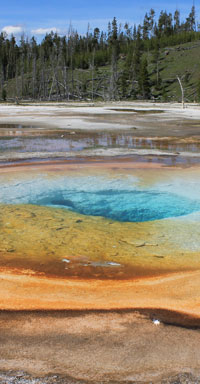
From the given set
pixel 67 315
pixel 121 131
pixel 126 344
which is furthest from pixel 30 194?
pixel 121 131

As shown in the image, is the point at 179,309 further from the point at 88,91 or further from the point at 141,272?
the point at 88,91

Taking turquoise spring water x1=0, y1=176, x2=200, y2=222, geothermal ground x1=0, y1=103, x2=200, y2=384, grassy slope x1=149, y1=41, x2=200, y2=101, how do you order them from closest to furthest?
geothermal ground x1=0, y1=103, x2=200, y2=384 < turquoise spring water x1=0, y1=176, x2=200, y2=222 < grassy slope x1=149, y1=41, x2=200, y2=101

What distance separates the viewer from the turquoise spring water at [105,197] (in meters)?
5.73

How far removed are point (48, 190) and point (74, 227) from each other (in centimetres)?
183

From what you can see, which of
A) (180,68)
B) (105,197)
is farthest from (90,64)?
(105,197)

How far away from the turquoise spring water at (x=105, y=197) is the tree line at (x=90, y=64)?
1596 inches

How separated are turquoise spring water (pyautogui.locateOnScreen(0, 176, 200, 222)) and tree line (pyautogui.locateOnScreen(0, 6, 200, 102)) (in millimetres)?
40536

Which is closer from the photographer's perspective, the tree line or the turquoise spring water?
the turquoise spring water

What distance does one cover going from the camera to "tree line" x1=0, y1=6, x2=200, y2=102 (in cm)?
5788

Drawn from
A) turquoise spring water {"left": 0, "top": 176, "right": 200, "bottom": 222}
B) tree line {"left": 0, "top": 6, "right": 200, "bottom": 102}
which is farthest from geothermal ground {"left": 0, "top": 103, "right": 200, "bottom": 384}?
tree line {"left": 0, "top": 6, "right": 200, "bottom": 102}

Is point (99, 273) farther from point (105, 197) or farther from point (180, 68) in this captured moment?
point (180, 68)

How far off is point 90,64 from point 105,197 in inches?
2640

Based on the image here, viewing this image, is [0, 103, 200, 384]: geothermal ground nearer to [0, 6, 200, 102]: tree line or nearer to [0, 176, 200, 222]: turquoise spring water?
[0, 176, 200, 222]: turquoise spring water

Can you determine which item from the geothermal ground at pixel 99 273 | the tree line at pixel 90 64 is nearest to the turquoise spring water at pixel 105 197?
the geothermal ground at pixel 99 273
